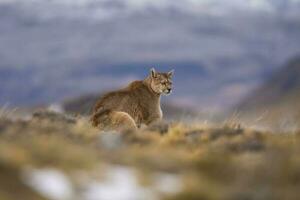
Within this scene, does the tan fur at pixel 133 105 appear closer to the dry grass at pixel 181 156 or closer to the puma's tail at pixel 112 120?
the puma's tail at pixel 112 120

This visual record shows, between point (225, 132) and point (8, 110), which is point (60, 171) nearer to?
point (225, 132)

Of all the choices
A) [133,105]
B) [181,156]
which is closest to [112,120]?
[133,105]

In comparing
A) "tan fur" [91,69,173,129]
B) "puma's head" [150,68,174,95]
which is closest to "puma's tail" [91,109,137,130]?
"tan fur" [91,69,173,129]

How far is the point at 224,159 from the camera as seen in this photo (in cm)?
1210

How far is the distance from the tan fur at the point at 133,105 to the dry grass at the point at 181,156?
519cm

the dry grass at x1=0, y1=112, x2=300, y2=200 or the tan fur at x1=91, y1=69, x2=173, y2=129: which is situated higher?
the tan fur at x1=91, y1=69, x2=173, y2=129

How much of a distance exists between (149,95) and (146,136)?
987 centimetres

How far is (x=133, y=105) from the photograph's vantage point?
79.2 ft

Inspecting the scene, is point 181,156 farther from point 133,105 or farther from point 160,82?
point 160,82

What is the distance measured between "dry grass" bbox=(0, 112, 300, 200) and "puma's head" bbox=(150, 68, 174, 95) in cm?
1014

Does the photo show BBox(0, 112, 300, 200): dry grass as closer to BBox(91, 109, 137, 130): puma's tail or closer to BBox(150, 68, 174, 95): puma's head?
BBox(91, 109, 137, 130): puma's tail

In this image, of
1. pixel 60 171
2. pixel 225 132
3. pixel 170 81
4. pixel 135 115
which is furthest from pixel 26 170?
pixel 170 81

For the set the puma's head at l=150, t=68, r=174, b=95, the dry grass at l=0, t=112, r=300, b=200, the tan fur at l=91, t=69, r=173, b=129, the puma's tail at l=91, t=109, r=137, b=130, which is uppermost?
the puma's head at l=150, t=68, r=174, b=95

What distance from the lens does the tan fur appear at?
21453 mm
